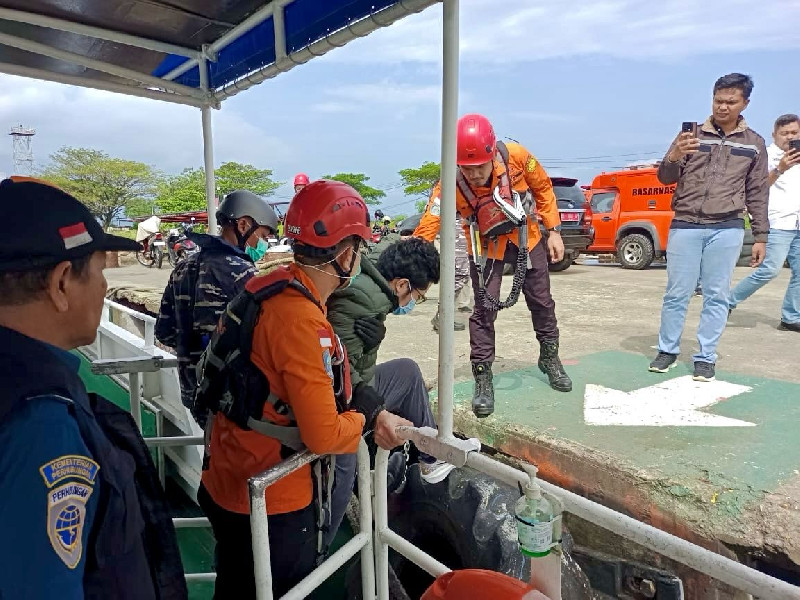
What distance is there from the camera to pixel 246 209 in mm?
2889

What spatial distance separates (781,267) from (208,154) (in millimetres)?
5663

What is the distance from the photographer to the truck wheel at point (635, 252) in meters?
13.0

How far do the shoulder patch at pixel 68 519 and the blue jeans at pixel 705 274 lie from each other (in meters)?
4.09

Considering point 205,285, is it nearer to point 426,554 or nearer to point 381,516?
point 381,516

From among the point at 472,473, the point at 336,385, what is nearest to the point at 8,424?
the point at 336,385

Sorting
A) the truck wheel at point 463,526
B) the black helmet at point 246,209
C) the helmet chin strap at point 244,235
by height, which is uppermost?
the black helmet at point 246,209

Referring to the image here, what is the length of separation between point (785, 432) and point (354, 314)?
8.39ft

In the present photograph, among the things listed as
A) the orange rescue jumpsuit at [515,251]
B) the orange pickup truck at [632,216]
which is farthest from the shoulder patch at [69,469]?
the orange pickup truck at [632,216]

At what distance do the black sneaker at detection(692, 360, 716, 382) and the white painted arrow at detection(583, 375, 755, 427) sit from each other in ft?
0.12

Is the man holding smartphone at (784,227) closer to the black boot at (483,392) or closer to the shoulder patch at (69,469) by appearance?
the black boot at (483,392)

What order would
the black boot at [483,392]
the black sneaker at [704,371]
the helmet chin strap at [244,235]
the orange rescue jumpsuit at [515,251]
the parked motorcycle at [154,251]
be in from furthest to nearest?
the parked motorcycle at [154,251]
the black sneaker at [704,371]
the orange rescue jumpsuit at [515,251]
the black boot at [483,392]
the helmet chin strap at [244,235]

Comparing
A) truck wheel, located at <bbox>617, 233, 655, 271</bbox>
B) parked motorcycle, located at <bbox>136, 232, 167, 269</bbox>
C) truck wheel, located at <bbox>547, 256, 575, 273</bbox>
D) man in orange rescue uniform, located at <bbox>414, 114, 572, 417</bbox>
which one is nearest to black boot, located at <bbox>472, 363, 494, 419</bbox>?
man in orange rescue uniform, located at <bbox>414, 114, 572, 417</bbox>

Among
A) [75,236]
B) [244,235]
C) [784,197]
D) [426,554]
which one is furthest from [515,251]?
[784,197]

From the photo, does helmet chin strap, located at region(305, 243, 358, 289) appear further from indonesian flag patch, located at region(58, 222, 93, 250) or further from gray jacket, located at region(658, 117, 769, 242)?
gray jacket, located at region(658, 117, 769, 242)
